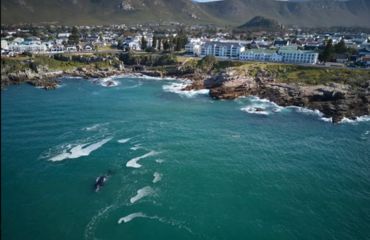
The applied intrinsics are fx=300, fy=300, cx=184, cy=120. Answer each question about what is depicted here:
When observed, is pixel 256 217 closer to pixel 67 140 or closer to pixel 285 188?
pixel 285 188

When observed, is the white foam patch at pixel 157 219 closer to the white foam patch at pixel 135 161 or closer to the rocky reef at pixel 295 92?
the white foam patch at pixel 135 161

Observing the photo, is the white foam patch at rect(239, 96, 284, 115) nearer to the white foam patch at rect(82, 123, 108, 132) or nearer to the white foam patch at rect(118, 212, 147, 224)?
the white foam patch at rect(82, 123, 108, 132)

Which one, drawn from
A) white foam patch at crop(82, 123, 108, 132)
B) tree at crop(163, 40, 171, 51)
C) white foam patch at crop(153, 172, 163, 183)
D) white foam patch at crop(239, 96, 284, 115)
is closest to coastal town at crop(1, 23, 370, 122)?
tree at crop(163, 40, 171, 51)

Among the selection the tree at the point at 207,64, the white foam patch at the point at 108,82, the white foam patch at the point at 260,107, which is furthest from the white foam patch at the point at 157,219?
the tree at the point at 207,64

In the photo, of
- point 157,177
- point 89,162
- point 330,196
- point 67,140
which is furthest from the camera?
point 67,140

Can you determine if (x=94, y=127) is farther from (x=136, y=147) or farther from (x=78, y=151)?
(x=136, y=147)

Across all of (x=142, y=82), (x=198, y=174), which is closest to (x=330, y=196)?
(x=198, y=174)
